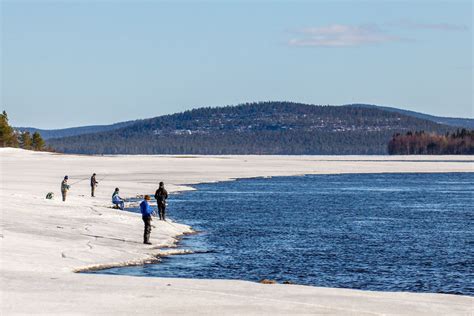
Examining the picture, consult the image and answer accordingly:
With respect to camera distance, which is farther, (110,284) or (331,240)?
(331,240)

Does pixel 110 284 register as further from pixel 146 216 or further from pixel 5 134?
pixel 5 134

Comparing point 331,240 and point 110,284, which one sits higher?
point 110,284

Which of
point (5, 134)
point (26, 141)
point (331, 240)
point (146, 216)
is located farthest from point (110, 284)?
point (26, 141)

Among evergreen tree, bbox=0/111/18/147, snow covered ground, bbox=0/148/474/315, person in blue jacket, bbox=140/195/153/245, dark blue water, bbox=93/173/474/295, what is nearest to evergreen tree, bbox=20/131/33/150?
evergreen tree, bbox=0/111/18/147

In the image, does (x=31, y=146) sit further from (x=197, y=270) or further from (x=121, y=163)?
(x=197, y=270)

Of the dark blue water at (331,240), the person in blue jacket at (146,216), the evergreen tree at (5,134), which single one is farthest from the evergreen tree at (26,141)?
the person in blue jacket at (146,216)

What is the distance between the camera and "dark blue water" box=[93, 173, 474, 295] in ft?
101

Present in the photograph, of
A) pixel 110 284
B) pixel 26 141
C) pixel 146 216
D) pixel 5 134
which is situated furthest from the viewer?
pixel 26 141

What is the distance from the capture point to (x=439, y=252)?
122 ft

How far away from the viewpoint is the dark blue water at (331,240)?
3066 centimetres

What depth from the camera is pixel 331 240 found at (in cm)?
4141

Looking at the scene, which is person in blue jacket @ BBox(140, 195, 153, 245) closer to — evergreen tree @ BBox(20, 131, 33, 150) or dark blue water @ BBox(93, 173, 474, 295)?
dark blue water @ BBox(93, 173, 474, 295)

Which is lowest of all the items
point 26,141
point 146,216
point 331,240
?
point 331,240

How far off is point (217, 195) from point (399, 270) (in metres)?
41.8
